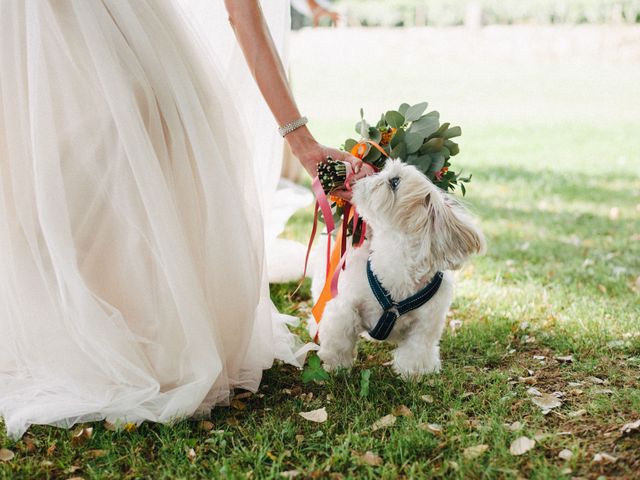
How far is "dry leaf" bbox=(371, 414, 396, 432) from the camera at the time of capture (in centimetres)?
314

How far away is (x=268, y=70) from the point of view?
3373 mm

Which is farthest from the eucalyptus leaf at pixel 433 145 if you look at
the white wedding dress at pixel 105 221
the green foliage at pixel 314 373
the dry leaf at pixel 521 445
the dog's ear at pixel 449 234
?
the dry leaf at pixel 521 445

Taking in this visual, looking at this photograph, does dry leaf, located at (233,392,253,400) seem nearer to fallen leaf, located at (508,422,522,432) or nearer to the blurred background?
fallen leaf, located at (508,422,522,432)

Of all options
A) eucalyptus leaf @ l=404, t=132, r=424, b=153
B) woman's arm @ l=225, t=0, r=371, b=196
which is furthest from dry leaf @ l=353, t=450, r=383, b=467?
eucalyptus leaf @ l=404, t=132, r=424, b=153

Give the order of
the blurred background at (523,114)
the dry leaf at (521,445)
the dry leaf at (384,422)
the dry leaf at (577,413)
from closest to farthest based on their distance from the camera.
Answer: the dry leaf at (521,445) → the dry leaf at (384,422) → the dry leaf at (577,413) → the blurred background at (523,114)

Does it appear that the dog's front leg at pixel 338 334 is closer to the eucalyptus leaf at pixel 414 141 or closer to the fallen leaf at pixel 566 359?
the eucalyptus leaf at pixel 414 141

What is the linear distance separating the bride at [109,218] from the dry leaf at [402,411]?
2.58ft

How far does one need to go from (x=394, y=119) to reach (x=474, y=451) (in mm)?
1793

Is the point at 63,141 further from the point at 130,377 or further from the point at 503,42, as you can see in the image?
the point at 503,42

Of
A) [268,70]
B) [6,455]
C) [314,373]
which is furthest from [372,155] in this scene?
[6,455]

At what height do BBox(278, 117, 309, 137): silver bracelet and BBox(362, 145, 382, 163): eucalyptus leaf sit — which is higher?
BBox(278, 117, 309, 137): silver bracelet

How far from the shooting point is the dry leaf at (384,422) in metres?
3.14

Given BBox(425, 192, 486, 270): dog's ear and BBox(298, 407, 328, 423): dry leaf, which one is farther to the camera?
BBox(425, 192, 486, 270): dog's ear

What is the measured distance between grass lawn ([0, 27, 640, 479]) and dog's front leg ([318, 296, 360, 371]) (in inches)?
4.4
